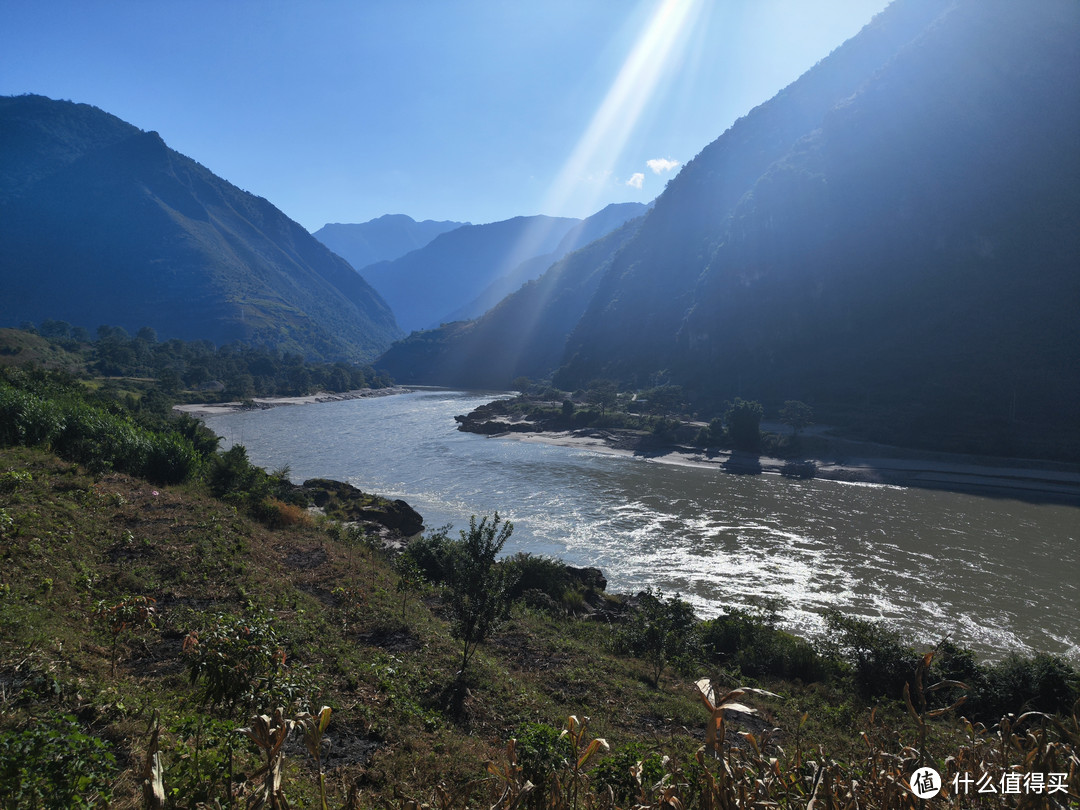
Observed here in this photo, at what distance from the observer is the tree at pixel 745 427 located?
2023 inches

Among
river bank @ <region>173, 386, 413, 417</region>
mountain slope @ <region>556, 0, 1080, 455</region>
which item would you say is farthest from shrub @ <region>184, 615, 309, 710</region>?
river bank @ <region>173, 386, 413, 417</region>

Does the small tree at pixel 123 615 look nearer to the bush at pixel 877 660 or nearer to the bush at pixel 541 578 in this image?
the bush at pixel 541 578

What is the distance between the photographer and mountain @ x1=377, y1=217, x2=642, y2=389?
522 ft

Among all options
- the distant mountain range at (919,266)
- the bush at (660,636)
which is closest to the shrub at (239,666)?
the bush at (660,636)

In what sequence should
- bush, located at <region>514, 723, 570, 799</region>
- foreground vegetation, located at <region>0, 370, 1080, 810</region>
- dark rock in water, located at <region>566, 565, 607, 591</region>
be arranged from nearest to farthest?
foreground vegetation, located at <region>0, 370, 1080, 810</region> < bush, located at <region>514, 723, 570, 799</region> < dark rock in water, located at <region>566, 565, 607, 591</region>

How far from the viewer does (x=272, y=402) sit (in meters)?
97.1

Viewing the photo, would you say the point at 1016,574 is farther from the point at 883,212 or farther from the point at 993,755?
the point at 883,212

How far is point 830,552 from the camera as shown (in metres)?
25.3

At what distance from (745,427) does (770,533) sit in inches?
1003

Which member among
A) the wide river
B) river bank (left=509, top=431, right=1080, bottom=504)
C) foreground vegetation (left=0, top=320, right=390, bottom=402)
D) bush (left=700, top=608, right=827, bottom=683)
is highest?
foreground vegetation (left=0, top=320, right=390, bottom=402)

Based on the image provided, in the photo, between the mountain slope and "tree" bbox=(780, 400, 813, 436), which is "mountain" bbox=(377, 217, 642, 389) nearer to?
the mountain slope

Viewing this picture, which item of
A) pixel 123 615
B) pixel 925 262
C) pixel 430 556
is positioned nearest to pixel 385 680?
pixel 123 615

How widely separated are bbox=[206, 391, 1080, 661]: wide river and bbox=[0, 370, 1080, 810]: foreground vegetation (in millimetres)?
5556

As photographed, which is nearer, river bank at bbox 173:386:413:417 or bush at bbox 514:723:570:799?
bush at bbox 514:723:570:799
